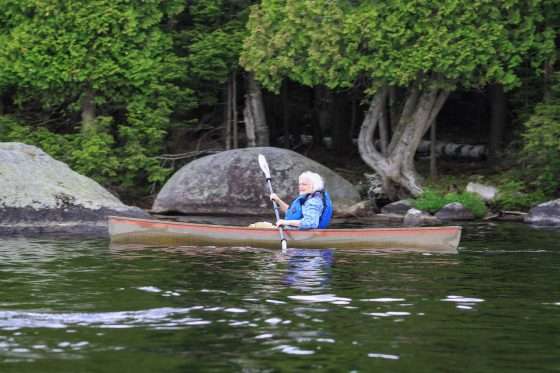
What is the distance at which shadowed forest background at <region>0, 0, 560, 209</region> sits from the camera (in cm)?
2317

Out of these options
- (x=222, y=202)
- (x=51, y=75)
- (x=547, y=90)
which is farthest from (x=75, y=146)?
(x=547, y=90)

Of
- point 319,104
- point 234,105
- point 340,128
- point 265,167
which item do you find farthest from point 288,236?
point 319,104

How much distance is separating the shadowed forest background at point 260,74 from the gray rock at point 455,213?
3.42 ft

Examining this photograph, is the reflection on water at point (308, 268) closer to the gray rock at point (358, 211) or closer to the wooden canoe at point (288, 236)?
the wooden canoe at point (288, 236)

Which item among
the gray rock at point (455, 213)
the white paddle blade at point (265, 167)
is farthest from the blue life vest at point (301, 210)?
the gray rock at point (455, 213)

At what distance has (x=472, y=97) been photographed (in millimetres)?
35906

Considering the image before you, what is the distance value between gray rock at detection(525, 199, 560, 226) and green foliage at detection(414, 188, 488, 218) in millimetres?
1155

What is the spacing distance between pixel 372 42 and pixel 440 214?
3798 mm

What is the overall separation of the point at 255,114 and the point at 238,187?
3777 mm

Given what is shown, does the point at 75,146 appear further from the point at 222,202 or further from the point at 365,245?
the point at 365,245

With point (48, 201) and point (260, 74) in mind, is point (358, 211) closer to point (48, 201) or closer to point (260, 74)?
point (260, 74)

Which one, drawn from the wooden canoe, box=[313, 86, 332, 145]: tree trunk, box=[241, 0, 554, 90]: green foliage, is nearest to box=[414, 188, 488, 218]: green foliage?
box=[241, 0, 554, 90]: green foliage

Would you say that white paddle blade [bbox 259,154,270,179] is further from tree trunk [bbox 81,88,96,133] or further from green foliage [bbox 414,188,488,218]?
tree trunk [bbox 81,88,96,133]

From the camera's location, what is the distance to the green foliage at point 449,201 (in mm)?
22953
